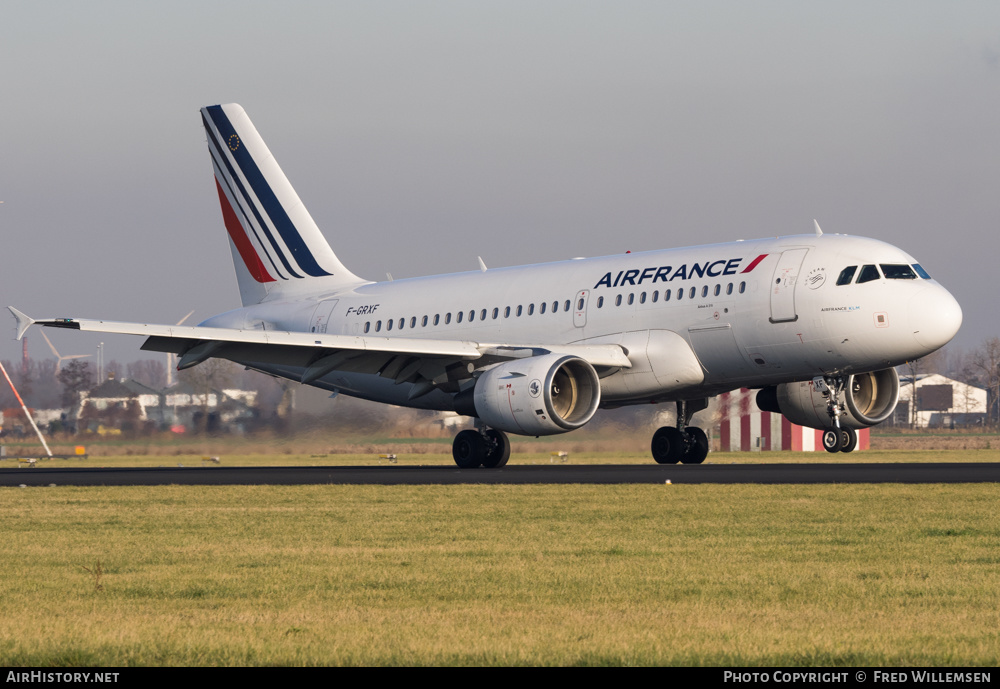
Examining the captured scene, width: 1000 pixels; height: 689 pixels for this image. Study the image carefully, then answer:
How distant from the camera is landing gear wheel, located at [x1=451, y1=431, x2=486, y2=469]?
103 ft

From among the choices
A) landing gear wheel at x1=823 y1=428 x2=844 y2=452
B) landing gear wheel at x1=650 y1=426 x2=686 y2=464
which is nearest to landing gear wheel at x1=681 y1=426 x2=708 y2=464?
landing gear wheel at x1=650 y1=426 x2=686 y2=464

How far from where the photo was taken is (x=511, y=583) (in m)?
10.7

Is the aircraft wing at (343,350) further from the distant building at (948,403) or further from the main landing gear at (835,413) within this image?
the distant building at (948,403)

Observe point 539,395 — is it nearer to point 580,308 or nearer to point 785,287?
point 580,308

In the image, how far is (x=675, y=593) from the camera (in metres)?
10.1

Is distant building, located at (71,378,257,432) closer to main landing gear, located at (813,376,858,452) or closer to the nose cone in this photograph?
main landing gear, located at (813,376,858,452)

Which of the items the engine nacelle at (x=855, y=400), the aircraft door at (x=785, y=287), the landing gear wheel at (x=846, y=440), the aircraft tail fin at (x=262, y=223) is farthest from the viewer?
the aircraft tail fin at (x=262, y=223)

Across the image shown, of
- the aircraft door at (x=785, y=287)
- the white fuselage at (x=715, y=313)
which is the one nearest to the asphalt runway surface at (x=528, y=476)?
the white fuselage at (x=715, y=313)

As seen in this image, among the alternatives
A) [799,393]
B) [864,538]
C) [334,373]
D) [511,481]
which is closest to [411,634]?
[864,538]

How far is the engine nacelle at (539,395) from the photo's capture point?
2792 cm

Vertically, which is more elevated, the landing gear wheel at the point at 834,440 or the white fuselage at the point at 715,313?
the white fuselage at the point at 715,313

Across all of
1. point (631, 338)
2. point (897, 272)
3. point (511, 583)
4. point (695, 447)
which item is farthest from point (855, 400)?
point (511, 583)

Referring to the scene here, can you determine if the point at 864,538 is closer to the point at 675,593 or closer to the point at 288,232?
the point at 675,593

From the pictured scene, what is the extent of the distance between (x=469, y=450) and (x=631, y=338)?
4516 mm
